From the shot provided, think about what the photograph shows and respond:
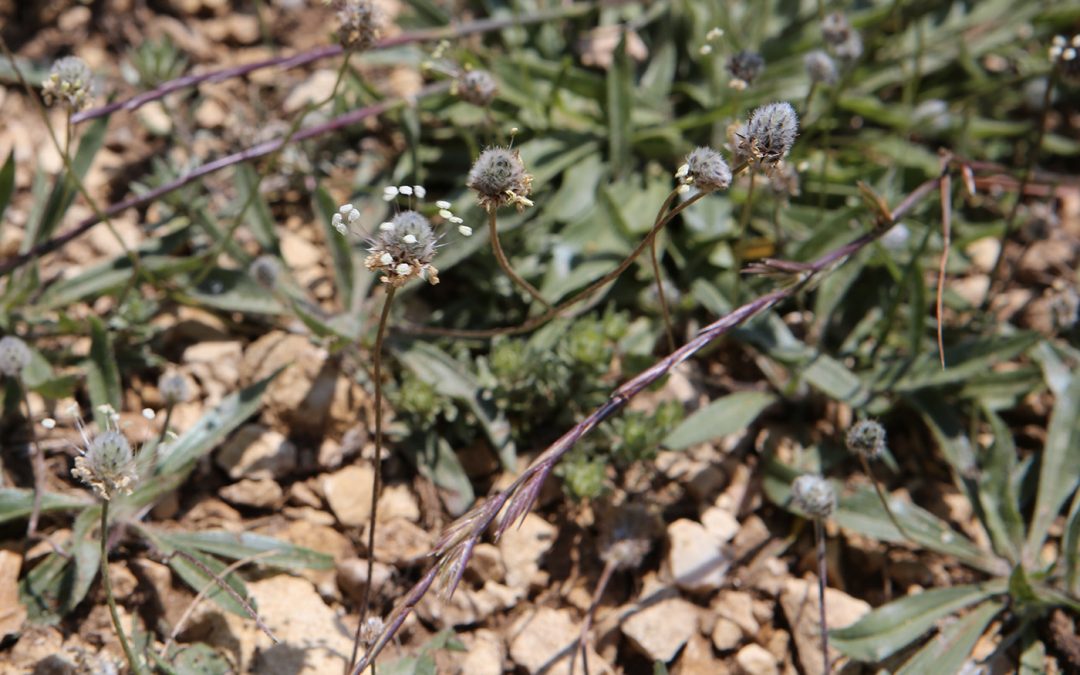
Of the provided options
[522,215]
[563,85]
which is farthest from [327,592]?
[563,85]

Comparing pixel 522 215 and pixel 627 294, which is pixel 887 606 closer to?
pixel 627 294

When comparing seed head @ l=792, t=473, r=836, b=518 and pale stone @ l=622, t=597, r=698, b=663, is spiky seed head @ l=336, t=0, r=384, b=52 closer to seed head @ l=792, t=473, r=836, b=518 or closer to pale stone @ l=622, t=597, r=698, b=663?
seed head @ l=792, t=473, r=836, b=518

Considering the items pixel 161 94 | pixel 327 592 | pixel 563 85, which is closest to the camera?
pixel 327 592

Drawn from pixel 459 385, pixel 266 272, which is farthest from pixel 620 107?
pixel 266 272

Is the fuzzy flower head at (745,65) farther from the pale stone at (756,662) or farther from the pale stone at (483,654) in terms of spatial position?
the pale stone at (483,654)

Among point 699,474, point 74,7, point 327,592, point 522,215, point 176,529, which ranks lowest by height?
point 699,474

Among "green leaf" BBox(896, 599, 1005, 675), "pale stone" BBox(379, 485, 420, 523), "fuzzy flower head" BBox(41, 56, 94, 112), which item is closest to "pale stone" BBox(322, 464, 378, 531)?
"pale stone" BBox(379, 485, 420, 523)

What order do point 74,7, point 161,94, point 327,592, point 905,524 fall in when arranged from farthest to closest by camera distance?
point 74,7, point 161,94, point 905,524, point 327,592
